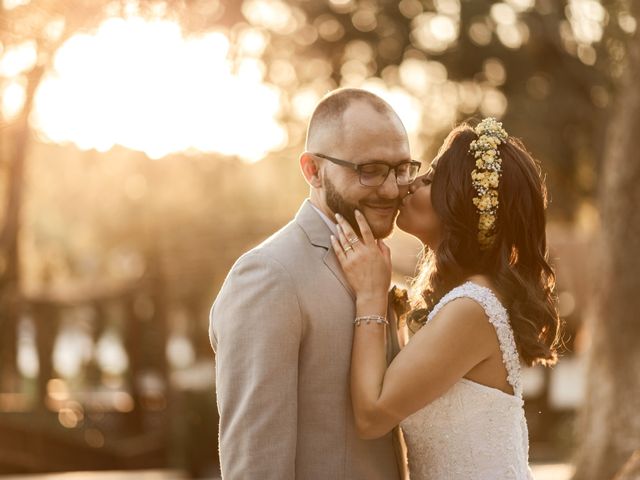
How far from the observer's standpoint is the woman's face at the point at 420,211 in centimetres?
440

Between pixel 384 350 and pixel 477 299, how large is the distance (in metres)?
0.44

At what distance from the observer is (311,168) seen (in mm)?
4137

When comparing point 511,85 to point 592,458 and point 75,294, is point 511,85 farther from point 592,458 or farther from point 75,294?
point 75,294

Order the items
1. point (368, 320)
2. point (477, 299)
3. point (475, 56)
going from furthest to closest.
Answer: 1. point (475, 56)
2. point (477, 299)
3. point (368, 320)

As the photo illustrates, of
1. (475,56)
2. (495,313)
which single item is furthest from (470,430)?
(475,56)

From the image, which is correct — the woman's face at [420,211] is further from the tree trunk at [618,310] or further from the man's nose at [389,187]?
the tree trunk at [618,310]

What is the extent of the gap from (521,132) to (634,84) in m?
5.51

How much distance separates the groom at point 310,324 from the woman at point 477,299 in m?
0.13

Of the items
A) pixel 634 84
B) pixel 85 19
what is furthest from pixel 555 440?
pixel 85 19

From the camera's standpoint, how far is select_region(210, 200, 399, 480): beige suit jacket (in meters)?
3.64

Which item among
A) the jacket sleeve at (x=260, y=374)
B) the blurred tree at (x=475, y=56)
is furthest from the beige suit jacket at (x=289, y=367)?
the blurred tree at (x=475, y=56)

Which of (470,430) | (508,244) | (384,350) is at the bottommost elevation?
(470,430)

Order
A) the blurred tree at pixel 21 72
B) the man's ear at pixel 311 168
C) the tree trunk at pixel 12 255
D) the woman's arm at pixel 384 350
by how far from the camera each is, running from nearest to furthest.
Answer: the woman's arm at pixel 384 350 → the man's ear at pixel 311 168 → the blurred tree at pixel 21 72 → the tree trunk at pixel 12 255

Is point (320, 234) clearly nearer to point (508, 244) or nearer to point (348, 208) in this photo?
point (348, 208)
